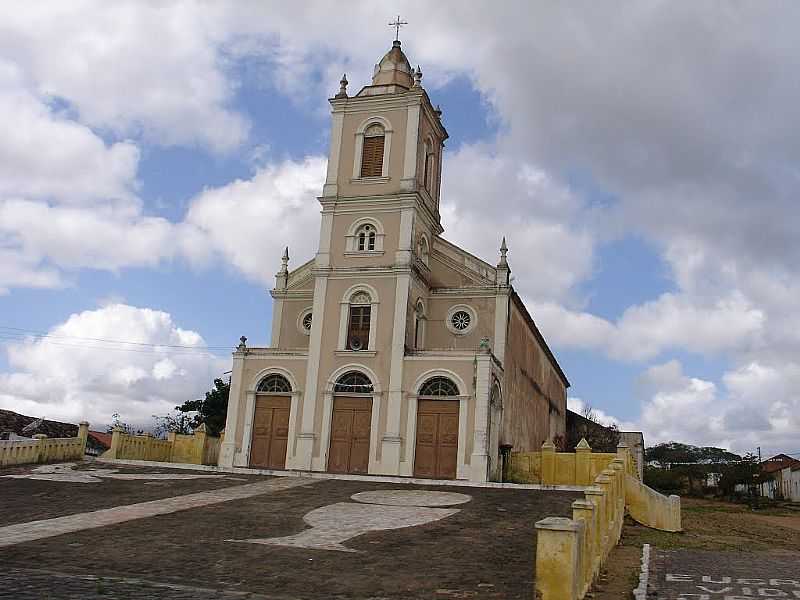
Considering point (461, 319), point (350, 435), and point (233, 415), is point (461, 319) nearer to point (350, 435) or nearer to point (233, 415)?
point (350, 435)

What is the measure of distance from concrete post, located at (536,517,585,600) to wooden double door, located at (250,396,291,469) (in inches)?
769

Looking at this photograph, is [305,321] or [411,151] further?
[305,321]

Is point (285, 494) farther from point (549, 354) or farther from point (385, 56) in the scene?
point (549, 354)

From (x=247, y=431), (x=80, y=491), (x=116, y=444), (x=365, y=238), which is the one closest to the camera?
(x=80, y=491)

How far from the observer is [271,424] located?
2764 centimetres

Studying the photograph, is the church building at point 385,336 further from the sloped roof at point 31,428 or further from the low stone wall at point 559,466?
the sloped roof at point 31,428

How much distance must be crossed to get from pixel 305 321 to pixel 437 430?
801 centimetres

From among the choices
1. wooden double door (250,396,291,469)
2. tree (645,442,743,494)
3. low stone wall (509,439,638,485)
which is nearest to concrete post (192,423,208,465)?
wooden double door (250,396,291,469)

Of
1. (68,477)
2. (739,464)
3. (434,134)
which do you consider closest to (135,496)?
(68,477)

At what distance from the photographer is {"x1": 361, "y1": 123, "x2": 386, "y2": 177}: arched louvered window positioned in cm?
2981

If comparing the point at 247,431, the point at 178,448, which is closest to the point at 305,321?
the point at 247,431

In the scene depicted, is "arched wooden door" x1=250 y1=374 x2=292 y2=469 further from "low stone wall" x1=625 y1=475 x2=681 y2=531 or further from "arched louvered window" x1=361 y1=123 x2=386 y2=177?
"low stone wall" x1=625 y1=475 x2=681 y2=531

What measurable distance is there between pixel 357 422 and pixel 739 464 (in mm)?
31487

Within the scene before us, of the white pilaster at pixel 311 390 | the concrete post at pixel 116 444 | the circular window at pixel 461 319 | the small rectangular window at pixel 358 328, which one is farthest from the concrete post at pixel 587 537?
the concrete post at pixel 116 444
